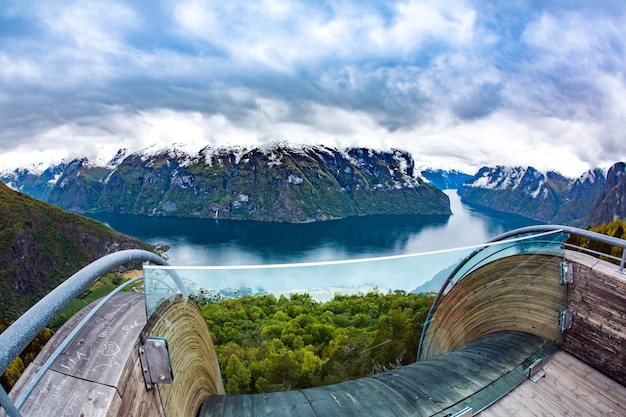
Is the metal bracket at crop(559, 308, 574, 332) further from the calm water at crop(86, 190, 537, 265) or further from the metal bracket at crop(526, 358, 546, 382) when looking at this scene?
the calm water at crop(86, 190, 537, 265)

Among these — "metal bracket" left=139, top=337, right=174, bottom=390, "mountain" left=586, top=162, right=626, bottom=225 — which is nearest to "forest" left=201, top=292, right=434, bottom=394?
"metal bracket" left=139, top=337, right=174, bottom=390

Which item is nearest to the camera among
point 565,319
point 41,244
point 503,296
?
point 565,319

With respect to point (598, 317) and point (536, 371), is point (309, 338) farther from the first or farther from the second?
point (598, 317)

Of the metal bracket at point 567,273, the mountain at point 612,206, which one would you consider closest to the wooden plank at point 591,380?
the metal bracket at point 567,273

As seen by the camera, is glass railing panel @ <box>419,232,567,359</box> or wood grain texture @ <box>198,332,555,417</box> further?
glass railing panel @ <box>419,232,567,359</box>

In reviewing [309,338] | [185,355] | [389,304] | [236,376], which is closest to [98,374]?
[185,355]

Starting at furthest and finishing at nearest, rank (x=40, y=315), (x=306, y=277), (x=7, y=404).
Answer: (x=306, y=277) < (x=40, y=315) < (x=7, y=404)

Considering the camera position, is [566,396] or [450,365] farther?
[450,365]
